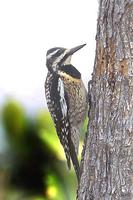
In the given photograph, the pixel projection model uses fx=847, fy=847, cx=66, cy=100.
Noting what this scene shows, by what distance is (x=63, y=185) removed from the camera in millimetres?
7117

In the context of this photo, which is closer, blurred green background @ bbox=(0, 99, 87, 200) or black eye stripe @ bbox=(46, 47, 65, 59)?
black eye stripe @ bbox=(46, 47, 65, 59)

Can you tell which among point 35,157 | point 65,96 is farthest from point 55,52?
point 35,157

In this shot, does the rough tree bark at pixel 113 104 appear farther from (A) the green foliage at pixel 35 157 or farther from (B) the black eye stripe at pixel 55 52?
(A) the green foliage at pixel 35 157

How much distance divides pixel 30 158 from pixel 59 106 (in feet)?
12.2

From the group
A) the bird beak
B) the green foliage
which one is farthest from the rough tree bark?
the green foliage

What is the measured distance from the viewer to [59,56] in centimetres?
→ 436

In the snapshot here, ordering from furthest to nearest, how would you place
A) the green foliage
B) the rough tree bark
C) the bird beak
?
the green foliage
the bird beak
the rough tree bark

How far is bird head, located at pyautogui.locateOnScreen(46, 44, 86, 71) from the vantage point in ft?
14.3

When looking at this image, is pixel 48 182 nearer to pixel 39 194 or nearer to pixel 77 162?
pixel 39 194

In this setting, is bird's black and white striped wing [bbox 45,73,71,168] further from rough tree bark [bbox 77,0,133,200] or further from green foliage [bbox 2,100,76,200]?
green foliage [bbox 2,100,76,200]

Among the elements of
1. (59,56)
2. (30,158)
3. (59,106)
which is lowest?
(30,158)

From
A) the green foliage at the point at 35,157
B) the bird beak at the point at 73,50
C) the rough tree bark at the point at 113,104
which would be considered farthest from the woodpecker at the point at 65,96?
the green foliage at the point at 35,157

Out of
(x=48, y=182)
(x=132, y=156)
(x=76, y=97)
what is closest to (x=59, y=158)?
(x=48, y=182)

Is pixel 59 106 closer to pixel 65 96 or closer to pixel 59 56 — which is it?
pixel 65 96
